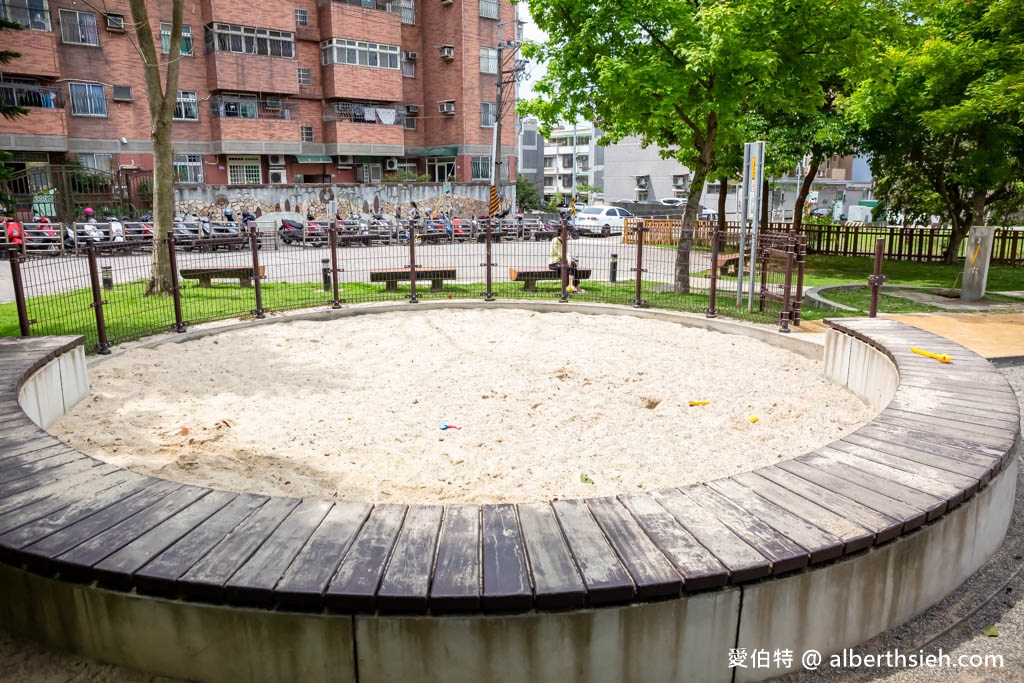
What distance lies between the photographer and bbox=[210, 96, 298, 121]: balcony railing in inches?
1449

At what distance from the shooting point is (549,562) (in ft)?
9.73

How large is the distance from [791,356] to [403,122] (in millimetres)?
38497

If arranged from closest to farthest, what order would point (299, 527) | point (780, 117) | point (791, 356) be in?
point (299, 527), point (791, 356), point (780, 117)

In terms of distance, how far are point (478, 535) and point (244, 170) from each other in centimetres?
3994

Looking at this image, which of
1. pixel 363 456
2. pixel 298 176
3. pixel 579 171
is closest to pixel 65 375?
pixel 363 456

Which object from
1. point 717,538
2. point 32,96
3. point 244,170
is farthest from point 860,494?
point 244,170

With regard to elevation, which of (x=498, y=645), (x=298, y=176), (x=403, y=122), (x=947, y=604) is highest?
(x=403, y=122)

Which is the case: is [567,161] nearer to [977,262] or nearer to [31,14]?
[31,14]

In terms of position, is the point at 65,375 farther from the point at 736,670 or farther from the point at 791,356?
Answer: the point at 791,356

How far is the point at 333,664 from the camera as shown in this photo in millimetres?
2820

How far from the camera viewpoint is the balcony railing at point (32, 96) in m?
30.4

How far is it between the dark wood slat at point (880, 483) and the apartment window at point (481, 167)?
42276 millimetres

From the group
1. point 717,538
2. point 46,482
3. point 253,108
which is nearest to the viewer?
point 717,538

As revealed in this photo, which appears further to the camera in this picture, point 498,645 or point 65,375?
point 65,375
